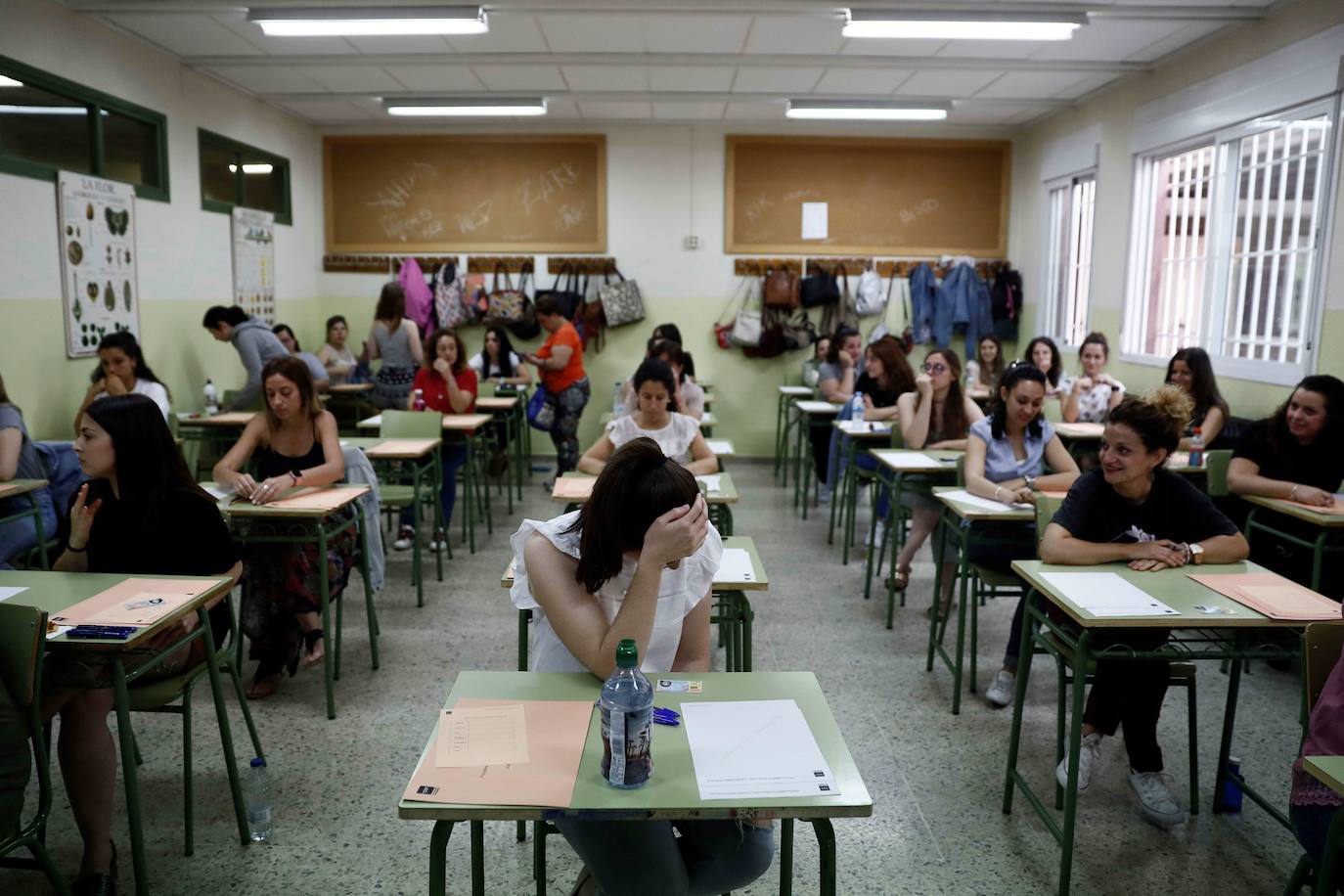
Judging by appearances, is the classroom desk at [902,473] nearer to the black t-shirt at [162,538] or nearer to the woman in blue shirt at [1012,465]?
the woman in blue shirt at [1012,465]

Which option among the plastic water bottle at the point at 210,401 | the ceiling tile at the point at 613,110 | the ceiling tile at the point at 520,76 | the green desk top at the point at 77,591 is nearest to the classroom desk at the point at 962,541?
the green desk top at the point at 77,591

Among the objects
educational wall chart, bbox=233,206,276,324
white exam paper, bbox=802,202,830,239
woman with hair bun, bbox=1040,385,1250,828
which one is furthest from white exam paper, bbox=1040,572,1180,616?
white exam paper, bbox=802,202,830,239

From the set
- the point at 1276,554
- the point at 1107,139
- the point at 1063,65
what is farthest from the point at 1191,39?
the point at 1276,554

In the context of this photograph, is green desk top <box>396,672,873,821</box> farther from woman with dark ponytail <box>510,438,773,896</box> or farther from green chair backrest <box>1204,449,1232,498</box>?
green chair backrest <box>1204,449,1232,498</box>

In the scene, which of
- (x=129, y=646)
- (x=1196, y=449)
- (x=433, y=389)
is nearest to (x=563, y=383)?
(x=433, y=389)

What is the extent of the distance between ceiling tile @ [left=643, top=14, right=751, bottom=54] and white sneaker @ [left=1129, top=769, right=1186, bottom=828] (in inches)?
172

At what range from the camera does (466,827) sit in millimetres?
2713

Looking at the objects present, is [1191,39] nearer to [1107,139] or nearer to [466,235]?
[1107,139]

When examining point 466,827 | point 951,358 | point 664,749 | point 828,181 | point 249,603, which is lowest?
point 466,827

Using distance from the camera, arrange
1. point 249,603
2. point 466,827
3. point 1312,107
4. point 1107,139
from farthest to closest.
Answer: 1. point 1107,139
2. point 1312,107
3. point 249,603
4. point 466,827

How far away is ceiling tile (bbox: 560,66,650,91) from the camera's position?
21.2 ft

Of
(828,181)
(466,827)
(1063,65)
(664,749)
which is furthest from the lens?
(828,181)

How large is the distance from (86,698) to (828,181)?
25.1 feet

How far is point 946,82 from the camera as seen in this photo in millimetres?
6738
